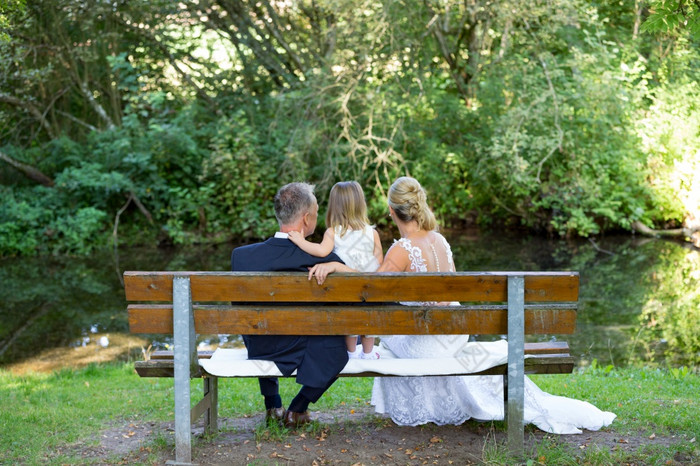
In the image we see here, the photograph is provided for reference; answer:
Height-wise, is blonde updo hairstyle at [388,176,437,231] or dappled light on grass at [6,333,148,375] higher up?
blonde updo hairstyle at [388,176,437,231]

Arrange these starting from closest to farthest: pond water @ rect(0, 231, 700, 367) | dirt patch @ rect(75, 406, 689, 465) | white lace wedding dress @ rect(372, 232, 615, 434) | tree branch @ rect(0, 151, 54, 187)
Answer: dirt patch @ rect(75, 406, 689, 465) < white lace wedding dress @ rect(372, 232, 615, 434) < pond water @ rect(0, 231, 700, 367) < tree branch @ rect(0, 151, 54, 187)

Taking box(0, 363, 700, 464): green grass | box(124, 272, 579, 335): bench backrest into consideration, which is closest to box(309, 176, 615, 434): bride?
box(0, 363, 700, 464): green grass

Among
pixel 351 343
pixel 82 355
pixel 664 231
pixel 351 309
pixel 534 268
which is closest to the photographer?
pixel 351 309

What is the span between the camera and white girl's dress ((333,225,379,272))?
4.28 metres

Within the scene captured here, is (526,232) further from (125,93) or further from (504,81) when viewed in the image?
(125,93)

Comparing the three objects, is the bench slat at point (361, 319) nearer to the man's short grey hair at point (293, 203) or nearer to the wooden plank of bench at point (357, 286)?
the wooden plank of bench at point (357, 286)

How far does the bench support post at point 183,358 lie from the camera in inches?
140

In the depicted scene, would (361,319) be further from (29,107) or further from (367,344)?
(29,107)

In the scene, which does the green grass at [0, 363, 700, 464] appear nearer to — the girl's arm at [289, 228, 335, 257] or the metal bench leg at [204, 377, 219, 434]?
the metal bench leg at [204, 377, 219, 434]

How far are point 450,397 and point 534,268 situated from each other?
8.53 m

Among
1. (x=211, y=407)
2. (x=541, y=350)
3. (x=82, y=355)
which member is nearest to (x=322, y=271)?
(x=211, y=407)

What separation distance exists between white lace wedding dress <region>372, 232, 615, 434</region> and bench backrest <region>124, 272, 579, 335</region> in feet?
1.72

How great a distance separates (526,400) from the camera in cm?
409

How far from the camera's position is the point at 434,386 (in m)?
4.19
